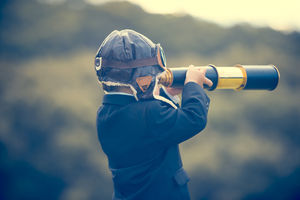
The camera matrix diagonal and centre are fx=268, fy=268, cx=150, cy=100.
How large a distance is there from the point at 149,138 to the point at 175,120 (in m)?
0.11

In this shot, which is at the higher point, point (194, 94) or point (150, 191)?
point (194, 94)

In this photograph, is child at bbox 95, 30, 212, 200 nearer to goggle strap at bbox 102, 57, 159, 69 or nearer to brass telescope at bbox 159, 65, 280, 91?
goggle strap at bbox 102, 57, 159, 69

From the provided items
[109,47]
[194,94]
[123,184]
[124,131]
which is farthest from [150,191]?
[109,47]

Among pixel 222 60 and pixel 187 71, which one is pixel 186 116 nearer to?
pixel 187 71

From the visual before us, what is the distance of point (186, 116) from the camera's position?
0.86 metres

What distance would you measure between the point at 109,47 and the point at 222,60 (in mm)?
3120

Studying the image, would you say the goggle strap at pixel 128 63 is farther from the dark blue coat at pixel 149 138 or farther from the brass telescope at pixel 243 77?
the brass telescope at pixel 243 77

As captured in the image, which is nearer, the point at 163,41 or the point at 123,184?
the point at 123,184

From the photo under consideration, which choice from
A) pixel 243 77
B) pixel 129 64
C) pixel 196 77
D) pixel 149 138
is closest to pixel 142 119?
pixel 149 138

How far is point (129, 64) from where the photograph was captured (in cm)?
89

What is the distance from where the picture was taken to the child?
87cm

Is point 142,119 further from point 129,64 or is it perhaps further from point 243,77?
point 243,77

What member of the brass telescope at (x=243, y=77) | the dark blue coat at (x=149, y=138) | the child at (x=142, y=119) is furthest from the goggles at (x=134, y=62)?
the brass telescope at (x=243, y=77)

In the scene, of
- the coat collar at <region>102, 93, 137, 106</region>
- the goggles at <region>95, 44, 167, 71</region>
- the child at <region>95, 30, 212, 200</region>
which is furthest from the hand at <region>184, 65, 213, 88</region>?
the coat collar at <region>102, 93, 137, 106</region>
